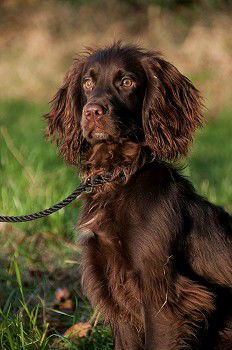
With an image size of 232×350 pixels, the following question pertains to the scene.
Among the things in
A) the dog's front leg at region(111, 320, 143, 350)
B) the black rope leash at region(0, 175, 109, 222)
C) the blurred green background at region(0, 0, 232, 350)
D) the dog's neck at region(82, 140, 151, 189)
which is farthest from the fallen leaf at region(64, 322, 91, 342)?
the dog's neck at region(82, 140, 151, 189)

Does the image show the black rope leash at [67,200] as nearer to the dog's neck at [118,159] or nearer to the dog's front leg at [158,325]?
the dog's neck at [118,159]

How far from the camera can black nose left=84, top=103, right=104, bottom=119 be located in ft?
11.2

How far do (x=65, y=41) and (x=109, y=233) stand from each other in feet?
60.4

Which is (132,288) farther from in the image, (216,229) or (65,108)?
(65,108)

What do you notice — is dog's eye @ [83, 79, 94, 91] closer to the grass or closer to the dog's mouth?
the dog's mouth

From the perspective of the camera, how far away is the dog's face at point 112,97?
→ 3459 millimetres

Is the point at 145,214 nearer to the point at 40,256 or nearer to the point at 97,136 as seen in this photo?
the point at 97,136

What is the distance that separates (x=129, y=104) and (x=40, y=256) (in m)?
1.78

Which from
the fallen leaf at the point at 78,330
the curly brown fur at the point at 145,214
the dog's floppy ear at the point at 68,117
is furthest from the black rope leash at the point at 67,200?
the fallen leaf at the point at 78,330

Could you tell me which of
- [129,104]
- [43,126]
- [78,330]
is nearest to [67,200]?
[129,104]

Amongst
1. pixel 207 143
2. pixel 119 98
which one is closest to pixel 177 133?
pixel 119 98

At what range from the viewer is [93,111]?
3441mm

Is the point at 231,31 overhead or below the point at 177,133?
overhead

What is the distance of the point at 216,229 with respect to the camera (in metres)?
3.54
